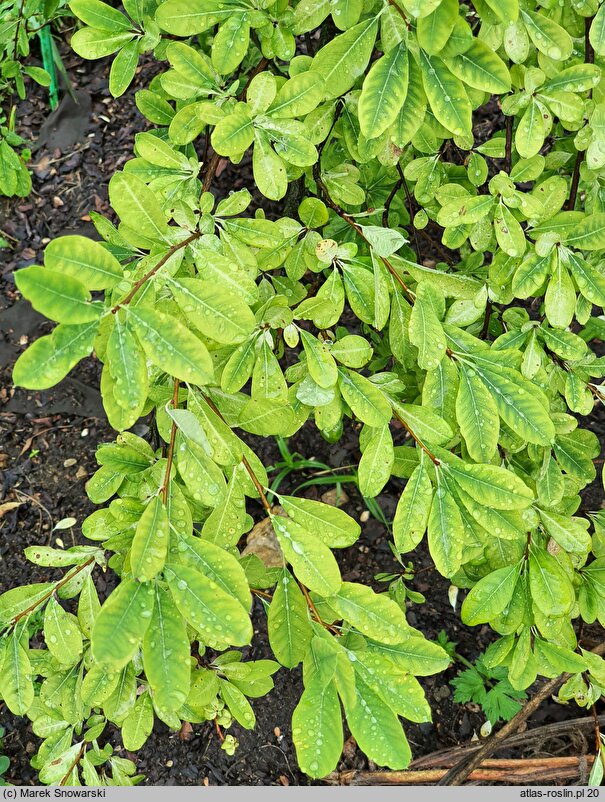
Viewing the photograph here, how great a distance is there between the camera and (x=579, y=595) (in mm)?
1377

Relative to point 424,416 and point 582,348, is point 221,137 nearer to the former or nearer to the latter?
point 424,416

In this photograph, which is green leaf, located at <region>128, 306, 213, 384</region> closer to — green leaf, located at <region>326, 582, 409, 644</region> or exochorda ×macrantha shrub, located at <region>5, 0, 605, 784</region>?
exochorda ×macrantha shrub, located at <region>5, 0, 605, 784</region>

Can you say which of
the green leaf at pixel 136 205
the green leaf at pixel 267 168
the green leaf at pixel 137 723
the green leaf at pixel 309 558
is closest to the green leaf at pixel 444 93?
the green leaf at pixel 267 168

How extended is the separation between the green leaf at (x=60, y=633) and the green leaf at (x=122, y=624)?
39 cm

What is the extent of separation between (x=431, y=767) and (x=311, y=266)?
167 cm

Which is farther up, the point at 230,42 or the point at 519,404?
the point at 230,42

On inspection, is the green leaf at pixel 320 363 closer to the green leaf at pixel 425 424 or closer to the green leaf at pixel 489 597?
the green leaf at pixel 425 424

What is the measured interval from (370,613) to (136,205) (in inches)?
27.7

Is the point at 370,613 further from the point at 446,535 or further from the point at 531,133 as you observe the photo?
the point at 531,133

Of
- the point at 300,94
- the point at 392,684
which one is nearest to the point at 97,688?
the point at 392,684

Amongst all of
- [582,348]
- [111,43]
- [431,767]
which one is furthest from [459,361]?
[431,767]

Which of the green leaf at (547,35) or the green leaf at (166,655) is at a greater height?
the green leaf at (547,35)

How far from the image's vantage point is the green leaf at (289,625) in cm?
100

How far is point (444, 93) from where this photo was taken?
1.06 meters
